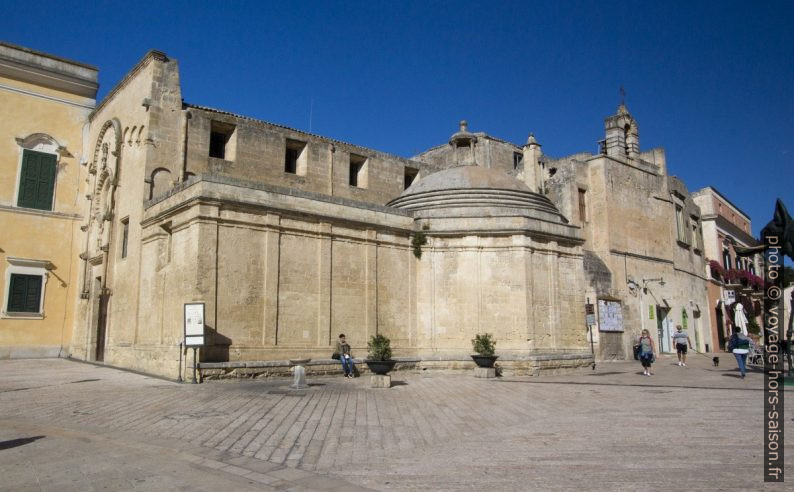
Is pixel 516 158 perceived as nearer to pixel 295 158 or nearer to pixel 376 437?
pixel 295 158

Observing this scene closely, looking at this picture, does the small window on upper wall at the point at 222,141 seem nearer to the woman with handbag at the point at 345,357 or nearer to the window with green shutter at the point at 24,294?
the woman with handbag at the point at 345,357

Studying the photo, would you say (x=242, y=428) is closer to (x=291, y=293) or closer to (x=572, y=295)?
(x=291, y=293)

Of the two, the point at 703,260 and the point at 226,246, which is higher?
the point at 703,260

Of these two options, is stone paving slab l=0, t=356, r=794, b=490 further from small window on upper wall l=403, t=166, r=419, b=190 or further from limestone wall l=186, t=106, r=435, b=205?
small window on upper wall l=403, t=166, r=419, b=190

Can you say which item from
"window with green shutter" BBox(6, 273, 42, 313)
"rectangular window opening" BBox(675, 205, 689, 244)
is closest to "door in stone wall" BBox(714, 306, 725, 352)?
"rectangular window opening" BBox(675, 205, 689, 244)

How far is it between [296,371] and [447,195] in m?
11.2

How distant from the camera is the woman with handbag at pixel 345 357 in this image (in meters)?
19.0

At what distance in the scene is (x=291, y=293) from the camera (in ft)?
62.5

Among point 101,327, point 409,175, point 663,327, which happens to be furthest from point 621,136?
point 101,327

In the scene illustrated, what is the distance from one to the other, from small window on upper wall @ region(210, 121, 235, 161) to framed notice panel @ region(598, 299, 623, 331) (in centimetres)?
1906

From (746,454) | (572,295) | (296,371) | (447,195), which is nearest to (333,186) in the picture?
(447,195)

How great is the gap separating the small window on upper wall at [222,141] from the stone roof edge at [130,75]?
10.4ft

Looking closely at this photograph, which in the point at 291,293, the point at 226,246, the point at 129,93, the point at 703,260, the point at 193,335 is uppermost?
the point at 129,93

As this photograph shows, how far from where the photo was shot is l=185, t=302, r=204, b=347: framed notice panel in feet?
52.5
